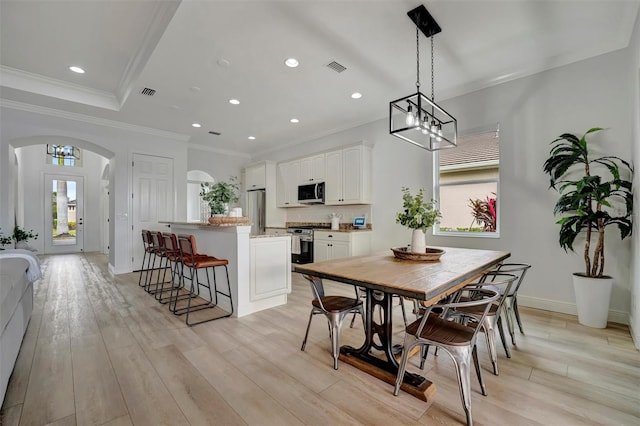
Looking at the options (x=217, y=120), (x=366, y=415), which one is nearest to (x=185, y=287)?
(x=217, y=120)

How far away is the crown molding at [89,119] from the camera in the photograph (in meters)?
4.31

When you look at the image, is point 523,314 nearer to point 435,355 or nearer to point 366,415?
point 435,355

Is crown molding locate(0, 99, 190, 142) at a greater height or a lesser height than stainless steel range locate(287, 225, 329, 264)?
greater

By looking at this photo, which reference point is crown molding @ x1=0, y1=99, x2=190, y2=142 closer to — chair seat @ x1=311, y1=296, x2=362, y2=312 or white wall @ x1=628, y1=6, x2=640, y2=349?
chair seat @ x1=311, y1=296, x2=362, y2=312

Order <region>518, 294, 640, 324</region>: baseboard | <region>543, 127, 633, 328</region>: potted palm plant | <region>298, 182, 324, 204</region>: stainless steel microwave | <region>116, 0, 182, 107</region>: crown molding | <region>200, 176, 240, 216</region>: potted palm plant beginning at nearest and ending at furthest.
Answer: <region>116, 0, 182, 107</region>: crown molding
<region>543, 127, 633, 328</region>: potted palm plant
<region>518, 294, 640, 324</region>: baseboard
<region>200, 176, 240, 216</region>: potted palm plant
<region>298, 182, 324, 204</region>: stainless steel microwave

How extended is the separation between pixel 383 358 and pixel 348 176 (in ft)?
11.5

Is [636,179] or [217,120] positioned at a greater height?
[217,120]

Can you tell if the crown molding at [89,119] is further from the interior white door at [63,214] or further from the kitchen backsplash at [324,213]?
the interior white door at [63,214]

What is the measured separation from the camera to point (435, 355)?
220 cm

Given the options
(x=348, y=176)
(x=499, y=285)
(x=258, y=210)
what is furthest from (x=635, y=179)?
(x=258, y=210)

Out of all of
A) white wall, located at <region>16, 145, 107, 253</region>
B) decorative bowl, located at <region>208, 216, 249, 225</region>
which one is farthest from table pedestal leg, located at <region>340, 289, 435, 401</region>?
white wall, located at <region>16, 145, 107, 253</region>

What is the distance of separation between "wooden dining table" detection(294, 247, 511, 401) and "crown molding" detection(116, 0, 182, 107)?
8.48 feet

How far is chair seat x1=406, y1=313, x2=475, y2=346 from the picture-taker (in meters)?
1.54

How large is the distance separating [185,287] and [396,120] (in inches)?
171
